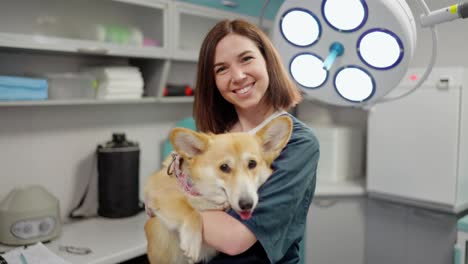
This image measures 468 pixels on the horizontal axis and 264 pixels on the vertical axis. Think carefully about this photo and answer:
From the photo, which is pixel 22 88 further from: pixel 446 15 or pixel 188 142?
pixel 446 15

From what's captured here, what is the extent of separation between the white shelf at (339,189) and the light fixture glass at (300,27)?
1.59 meters

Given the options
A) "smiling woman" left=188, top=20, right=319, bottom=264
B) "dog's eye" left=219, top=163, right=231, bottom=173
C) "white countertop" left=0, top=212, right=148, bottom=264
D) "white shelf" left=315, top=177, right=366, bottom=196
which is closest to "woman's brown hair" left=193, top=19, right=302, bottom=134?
"smiling woman" left=188, top=20, right=319, bottom=264

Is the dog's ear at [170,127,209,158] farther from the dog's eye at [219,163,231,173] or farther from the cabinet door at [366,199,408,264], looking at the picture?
the cabinet door at [366,199,408,264]

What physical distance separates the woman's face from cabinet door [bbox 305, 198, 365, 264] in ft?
5.47

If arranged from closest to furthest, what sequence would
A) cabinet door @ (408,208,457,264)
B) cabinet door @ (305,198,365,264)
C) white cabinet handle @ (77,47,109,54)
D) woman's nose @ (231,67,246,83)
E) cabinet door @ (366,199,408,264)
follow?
woman's nose @ (231,67,246,83) → white cabinet handle @ (77,47,109,54) → cabinet door @ (408,208,457,264) → cabinet door @ (366,199,408,264) → cabinet door @ (305,198,365,264)

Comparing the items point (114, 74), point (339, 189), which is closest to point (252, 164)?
point (114, 74)

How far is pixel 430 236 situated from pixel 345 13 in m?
1.79

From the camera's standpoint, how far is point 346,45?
3.22ft

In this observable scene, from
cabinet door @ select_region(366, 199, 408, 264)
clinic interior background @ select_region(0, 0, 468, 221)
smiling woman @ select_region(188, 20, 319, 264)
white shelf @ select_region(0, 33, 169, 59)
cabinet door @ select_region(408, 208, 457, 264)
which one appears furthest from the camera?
cabinet door @ select_region(366, 199, 408, 264)

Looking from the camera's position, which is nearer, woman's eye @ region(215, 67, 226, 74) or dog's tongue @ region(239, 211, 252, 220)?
dog's tongue @ region(239, 211, 252, 220)

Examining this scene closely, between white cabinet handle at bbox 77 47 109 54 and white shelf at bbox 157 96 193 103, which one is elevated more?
white cabinet handle at bbox 77 47 109 54

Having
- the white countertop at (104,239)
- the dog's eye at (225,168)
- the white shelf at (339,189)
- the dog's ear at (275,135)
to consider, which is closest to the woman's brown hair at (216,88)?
the dog's ear at (275,135)

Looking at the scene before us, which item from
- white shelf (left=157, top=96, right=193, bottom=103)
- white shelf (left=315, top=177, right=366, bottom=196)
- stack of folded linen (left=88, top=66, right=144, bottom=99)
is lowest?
white shelf (left=315, top=177, right=366, bottom=196)

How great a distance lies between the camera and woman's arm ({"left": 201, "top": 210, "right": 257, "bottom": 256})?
823 millimetres
